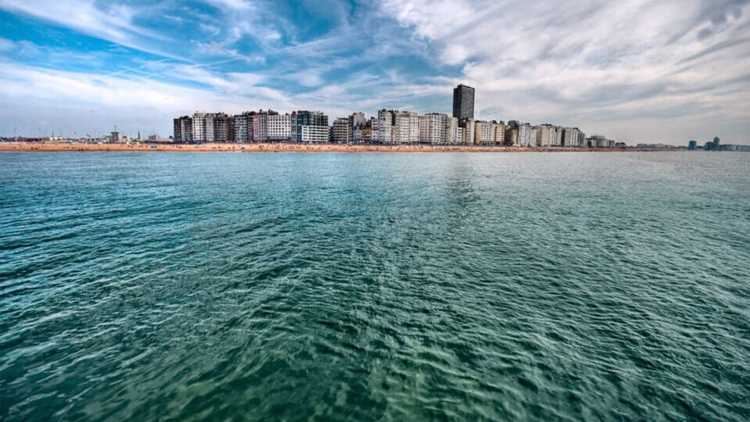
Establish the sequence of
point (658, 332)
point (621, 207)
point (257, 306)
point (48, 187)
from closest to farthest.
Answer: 1. point (658, 332)
2. point (257, 306)
3. point (621, 207)
4. point (48, 187)

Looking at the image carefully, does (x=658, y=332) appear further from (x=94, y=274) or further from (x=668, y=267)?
(x=94, y=274)

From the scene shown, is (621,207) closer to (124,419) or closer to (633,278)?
(633,278)

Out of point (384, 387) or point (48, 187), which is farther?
point (48, 187)

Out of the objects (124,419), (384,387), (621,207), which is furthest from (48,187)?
(621,207)

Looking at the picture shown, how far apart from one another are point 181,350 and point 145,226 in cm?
1706

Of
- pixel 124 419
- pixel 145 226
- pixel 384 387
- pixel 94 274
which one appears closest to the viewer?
pixel 124 419

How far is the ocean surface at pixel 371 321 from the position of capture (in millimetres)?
7684

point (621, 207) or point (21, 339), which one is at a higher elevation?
point (621, 207)

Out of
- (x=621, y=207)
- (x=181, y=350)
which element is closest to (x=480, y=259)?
(x=181, y=350)

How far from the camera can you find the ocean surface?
768cm

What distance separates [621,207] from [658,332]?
2648cm

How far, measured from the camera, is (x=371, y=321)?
11.1 m

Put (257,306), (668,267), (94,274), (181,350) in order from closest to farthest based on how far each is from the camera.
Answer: (181,350)
(257,306)
(94,274)
(668,267)

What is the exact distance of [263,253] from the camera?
17672mm
